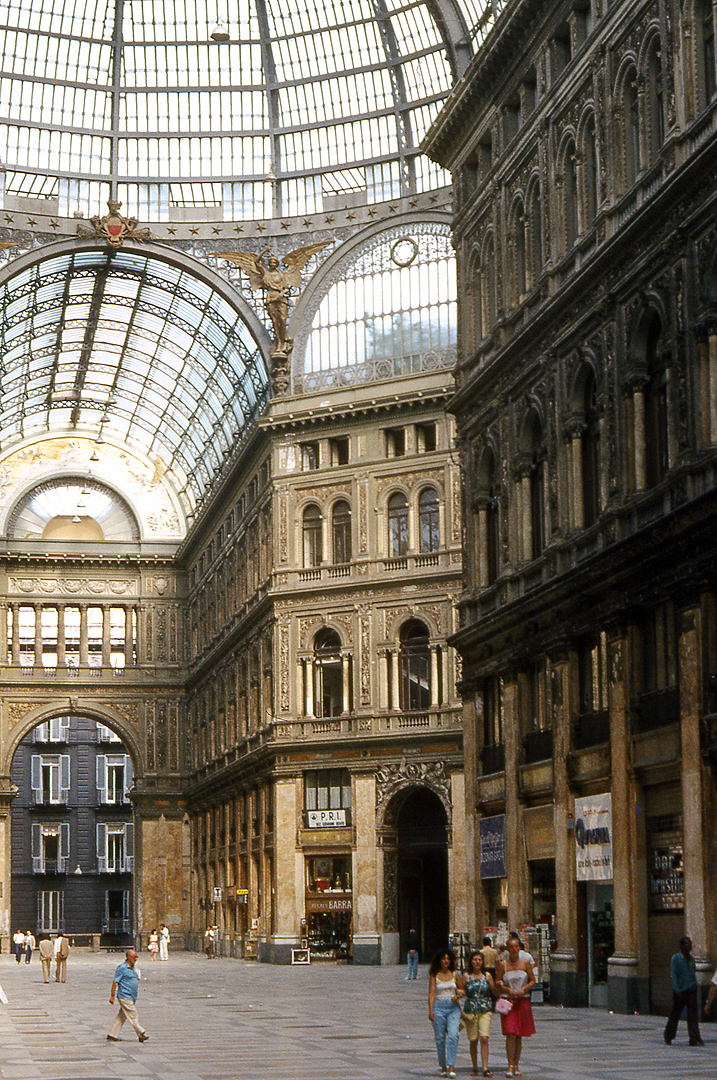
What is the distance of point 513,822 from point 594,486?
8665 mm

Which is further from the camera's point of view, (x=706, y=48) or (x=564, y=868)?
(x=564, y=868)

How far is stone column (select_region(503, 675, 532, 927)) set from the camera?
38875 mm

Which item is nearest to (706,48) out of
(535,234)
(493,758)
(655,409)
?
(655,409)

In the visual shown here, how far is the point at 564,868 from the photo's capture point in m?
35.7

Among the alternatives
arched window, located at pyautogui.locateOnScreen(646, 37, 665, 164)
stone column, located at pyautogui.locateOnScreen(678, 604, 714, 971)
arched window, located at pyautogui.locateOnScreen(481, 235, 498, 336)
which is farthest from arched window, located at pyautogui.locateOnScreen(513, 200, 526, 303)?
stone column, located at pyautogui.locateOnScreen(678, 604, 714, 971)

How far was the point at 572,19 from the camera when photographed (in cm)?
3744

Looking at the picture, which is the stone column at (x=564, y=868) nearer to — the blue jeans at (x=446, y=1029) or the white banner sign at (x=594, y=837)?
the white banner sign at (x=594, y=837)

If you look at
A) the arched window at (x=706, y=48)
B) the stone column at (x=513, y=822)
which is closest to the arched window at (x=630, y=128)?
the arched window at (x=706, y=48)

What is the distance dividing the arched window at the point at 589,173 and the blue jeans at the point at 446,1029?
64.1ft

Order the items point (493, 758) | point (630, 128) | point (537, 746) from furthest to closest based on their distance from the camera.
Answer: point (493, 758), point (537, 746), point (630, 128)

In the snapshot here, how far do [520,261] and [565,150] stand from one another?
13.2ft

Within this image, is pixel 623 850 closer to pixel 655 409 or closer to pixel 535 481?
pixel 655 409

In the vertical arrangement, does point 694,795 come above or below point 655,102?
below

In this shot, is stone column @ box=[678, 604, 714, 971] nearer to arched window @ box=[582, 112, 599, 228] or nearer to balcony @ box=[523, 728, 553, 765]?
balcony @ box=[523, 728, 553, 765]
